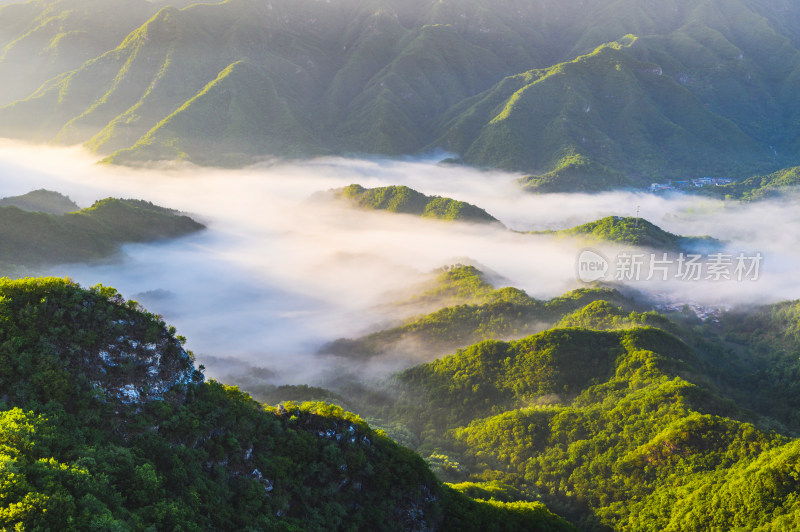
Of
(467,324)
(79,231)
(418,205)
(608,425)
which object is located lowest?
(608,425)

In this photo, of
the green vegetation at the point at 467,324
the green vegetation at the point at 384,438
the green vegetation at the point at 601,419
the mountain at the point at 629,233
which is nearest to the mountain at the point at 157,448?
the green vegetation at the point at 384,438

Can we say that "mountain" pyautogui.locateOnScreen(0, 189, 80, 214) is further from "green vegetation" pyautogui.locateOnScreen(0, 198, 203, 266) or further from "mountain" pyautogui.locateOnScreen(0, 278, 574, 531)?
"mountain" pyautogui.locateOnScreen(0, 278, 574, 531)

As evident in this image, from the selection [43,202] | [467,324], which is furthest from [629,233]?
[43,202]

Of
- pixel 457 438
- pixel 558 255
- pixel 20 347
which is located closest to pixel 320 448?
pixel 20 347

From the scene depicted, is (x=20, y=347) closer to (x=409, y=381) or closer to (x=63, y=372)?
(x=63, y=372)

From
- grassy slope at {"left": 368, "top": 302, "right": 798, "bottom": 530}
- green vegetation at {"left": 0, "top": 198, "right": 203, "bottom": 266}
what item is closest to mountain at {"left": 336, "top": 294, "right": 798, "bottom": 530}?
grassy slope at {"left": 368, "top": 302, "right": 798, "bottom": 530}

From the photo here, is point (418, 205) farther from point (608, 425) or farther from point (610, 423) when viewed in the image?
point (608, 425)

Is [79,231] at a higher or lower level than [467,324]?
higher
